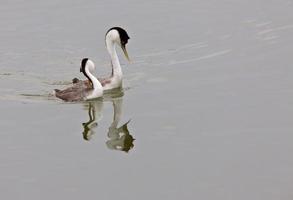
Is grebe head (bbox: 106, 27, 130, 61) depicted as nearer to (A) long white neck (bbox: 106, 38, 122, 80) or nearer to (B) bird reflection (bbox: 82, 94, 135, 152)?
(A) long white neck (bbox: 106, 38, 122, 80)

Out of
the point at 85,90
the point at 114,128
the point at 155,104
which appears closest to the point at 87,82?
the point at 85,90

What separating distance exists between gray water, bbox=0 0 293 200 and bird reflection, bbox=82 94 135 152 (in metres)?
0.03

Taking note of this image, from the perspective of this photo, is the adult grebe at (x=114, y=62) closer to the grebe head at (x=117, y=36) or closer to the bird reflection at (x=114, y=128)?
the grebe head at (x=117, y=36)

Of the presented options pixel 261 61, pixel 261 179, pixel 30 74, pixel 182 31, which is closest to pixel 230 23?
pixel 182 31

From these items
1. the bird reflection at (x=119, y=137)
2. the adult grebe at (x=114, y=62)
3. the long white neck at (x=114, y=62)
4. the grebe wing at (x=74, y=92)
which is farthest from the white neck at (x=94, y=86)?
the bird reflection at (x=119, y=137)

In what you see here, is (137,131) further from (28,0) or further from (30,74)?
(28,0)

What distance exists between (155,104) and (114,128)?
114 centimetres

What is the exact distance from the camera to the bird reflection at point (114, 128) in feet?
46.9

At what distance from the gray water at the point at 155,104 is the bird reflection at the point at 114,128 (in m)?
0.03

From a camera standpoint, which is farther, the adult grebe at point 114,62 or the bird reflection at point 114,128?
the adult grebe at point 114,62

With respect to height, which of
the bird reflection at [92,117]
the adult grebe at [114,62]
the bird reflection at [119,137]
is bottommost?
the bird reflection at [92,117]

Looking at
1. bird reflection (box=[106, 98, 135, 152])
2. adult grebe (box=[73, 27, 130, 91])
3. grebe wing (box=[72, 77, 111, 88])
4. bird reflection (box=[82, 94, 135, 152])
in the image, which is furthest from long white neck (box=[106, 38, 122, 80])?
bird reflection (box=[106, 98, 135, 152])

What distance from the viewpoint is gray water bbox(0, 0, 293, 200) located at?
12.3m

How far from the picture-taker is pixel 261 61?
18203 millimetres
